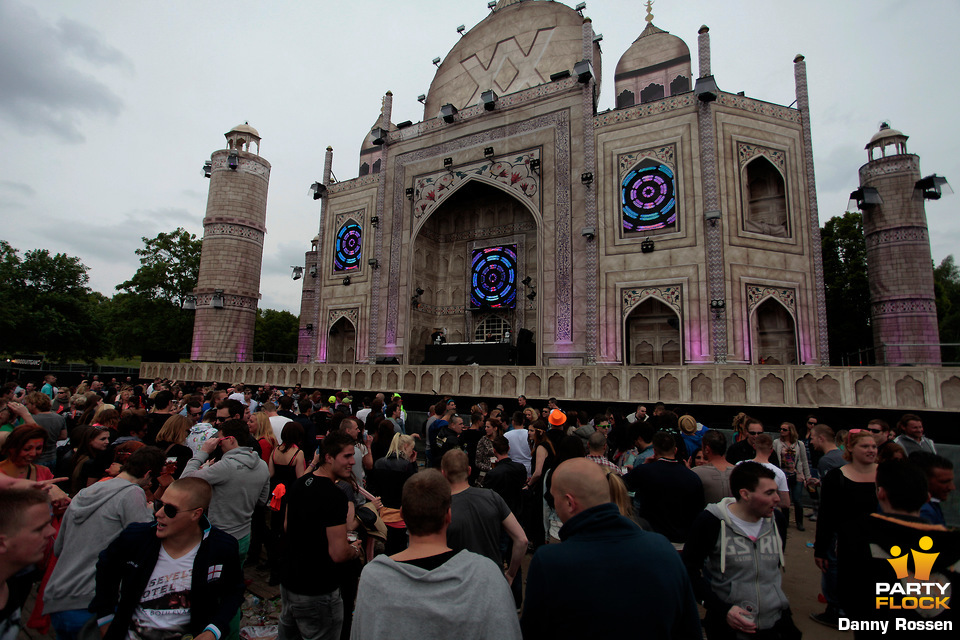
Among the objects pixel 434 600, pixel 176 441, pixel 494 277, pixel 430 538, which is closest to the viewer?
pixel 434 600

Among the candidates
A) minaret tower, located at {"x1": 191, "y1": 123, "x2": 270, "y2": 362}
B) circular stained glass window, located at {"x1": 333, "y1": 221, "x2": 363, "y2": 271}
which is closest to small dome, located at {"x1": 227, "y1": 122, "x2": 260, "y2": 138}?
minaret tower, located at {"x1": 191, "y1": 123, "x2": 270, "y2": 362}

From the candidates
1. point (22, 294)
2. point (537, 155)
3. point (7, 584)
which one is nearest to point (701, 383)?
point (537, 155)

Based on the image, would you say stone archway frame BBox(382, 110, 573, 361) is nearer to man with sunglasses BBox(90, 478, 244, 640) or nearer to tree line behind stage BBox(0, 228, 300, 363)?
tree line behind stage BBox(0, 228, 300, 363)

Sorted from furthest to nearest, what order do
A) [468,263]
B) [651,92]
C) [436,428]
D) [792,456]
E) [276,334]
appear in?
[276,334]
[468,263]
[651,92]
[436,428]
[792,456]

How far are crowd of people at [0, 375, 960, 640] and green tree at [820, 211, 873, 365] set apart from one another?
24.0 meters

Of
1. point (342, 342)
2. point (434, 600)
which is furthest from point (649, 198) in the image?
point (434, 600)

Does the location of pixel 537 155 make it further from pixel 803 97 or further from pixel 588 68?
pixel 803 97

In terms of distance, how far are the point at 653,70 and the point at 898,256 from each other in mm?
11967

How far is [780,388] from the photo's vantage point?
469 inches

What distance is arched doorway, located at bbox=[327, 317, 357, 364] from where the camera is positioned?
2297cm

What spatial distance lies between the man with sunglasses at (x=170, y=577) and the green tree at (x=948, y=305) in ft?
97.6

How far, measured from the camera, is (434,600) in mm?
1656

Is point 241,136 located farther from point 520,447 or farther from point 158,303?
point 520,447

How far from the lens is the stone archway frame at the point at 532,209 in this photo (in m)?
17.2
